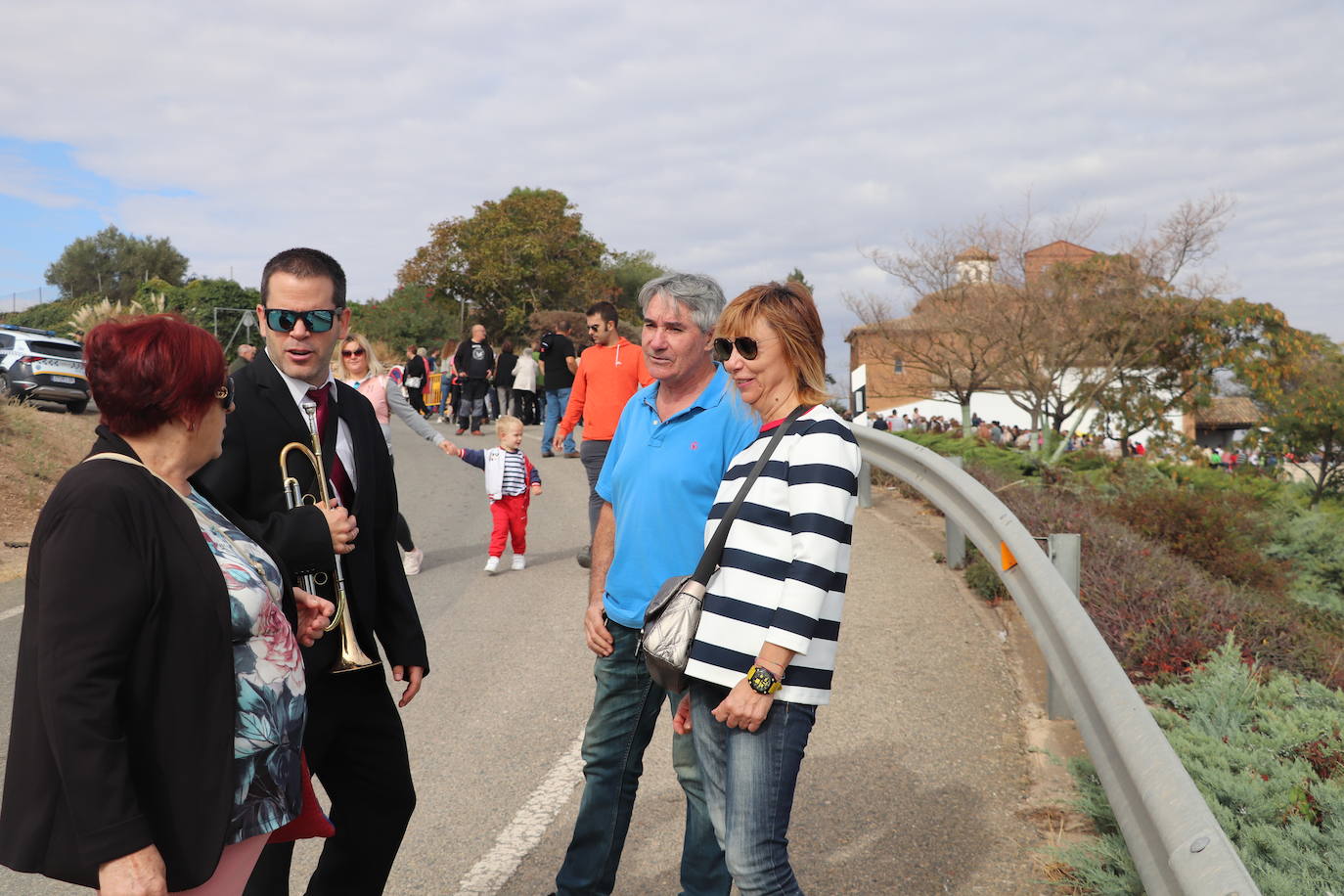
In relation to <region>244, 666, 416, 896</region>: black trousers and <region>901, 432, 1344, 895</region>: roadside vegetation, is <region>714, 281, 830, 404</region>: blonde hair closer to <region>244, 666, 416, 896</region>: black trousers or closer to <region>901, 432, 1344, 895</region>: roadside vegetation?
<region>244, 666, 416, 896</region>: black trousers

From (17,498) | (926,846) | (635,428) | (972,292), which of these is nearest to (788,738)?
(635,428)

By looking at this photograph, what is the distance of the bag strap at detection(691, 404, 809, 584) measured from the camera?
286cm

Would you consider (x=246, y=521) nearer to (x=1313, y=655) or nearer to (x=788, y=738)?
(x=788, y=738)

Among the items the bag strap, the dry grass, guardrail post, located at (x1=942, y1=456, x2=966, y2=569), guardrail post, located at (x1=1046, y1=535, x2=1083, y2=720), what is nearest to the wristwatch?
the bag strap

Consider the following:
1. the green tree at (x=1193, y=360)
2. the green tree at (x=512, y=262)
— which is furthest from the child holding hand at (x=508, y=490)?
the green tree at (x=512, y=262)

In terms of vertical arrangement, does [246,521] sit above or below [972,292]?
below

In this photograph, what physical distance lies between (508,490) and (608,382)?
136 centimetres

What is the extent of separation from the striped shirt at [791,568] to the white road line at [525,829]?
4.98 ft

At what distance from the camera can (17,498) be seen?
44.5ft

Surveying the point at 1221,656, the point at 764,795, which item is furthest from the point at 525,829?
the point at 1221,656

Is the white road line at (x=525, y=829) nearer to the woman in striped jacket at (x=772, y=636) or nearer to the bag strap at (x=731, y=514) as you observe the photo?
the woman in striped jacket at (x=772, y=636)

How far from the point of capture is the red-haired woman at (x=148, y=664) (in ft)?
6.53

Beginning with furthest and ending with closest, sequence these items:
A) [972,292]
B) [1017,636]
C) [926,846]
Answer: [972,292], [1017,636], [926,846]

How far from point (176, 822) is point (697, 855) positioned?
1684mm
